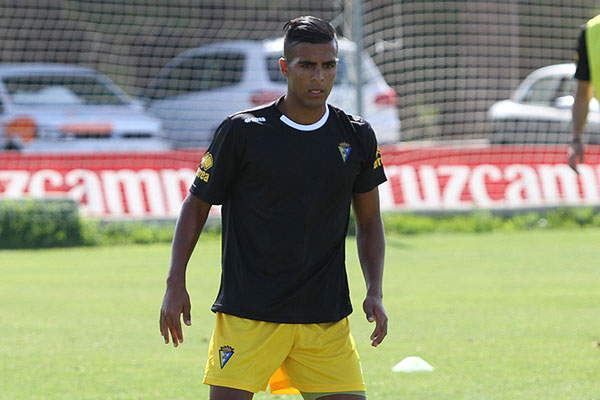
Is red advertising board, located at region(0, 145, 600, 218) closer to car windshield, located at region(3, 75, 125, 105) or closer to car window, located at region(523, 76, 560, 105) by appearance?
car windshield, located at region(3, 75, 125, 105)

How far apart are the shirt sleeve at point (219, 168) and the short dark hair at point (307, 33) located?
332 mm

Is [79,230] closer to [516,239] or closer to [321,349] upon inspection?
[516,239]

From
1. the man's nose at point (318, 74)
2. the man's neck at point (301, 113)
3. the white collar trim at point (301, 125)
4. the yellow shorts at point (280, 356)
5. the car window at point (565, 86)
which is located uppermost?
the man's nose at point (318, 74)

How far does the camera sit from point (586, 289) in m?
8.80

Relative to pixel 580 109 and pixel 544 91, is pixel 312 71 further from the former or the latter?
pixel 544 91

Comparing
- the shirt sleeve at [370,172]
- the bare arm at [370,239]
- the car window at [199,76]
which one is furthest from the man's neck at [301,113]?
the car window at [199,76]

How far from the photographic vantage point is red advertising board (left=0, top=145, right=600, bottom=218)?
40.4 ft

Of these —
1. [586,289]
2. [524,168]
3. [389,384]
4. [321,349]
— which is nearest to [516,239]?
[524,168]

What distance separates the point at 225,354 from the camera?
3881 mm

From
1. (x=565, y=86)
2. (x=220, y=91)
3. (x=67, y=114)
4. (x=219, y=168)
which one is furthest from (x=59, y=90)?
(x=219, y=168)

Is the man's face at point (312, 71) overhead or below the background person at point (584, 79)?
overhead

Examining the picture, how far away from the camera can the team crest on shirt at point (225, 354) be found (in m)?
3.87

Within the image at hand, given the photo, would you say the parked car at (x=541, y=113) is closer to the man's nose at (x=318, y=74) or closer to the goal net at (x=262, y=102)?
the goal net at (x=262, y=102)

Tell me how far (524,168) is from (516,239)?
1.36 metres
